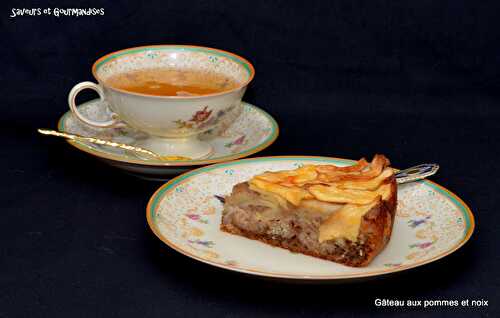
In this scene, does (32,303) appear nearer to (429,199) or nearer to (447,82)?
(429,199)

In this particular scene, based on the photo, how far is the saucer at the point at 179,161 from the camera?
6.36ft

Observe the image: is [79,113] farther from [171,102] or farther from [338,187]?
[338,187]

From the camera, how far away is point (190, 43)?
8.36 feet

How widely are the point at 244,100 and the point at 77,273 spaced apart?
97 centimetres

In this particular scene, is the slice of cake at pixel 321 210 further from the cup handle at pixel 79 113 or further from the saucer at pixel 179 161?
the cup handle at pixel 79 113

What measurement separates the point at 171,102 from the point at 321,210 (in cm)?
50

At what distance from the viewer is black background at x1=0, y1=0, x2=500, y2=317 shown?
1.59m

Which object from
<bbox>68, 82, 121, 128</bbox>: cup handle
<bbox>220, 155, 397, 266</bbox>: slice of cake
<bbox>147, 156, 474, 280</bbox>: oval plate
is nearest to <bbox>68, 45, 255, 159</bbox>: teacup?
<bbox>68, 82, 121, 128</bbox>: cup handle

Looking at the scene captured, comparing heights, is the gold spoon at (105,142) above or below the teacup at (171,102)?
below

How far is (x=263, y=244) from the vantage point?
1722 millimetres

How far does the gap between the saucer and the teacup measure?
50mm

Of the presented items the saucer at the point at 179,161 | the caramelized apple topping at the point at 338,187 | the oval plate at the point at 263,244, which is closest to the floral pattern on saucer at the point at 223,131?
the saucer at the point at 179,161

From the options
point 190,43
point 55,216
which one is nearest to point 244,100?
point 190,43

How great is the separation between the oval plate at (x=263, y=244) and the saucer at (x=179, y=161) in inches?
2.9
